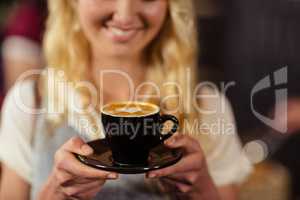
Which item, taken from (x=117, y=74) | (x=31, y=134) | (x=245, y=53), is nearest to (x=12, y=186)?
(x=31, y=134)

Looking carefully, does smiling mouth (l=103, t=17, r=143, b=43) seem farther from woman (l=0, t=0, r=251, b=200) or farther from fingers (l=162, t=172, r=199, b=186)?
fingers (l=162, t=172, r=199, b=186)

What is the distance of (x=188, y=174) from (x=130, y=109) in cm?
9

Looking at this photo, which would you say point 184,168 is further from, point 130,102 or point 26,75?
point 26,75

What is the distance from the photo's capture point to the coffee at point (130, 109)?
47cm

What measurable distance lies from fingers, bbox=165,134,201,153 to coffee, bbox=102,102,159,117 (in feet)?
→ 0.12

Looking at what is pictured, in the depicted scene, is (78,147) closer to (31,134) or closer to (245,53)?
(31,134)

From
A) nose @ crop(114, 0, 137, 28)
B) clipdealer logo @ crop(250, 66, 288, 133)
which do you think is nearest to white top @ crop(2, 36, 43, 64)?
nose @ crop(114, 0, 137, 28)

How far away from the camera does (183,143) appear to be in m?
0.49

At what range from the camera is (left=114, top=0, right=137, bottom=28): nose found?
51cm

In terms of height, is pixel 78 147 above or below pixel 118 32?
below

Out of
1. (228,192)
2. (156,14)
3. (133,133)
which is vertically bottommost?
(228,192)

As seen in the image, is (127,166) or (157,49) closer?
(127,166)

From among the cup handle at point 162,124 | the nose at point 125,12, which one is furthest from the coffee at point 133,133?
the nose at point 125,12

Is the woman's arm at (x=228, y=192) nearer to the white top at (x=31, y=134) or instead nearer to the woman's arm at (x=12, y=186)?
the white top at (x=31, y=134)
